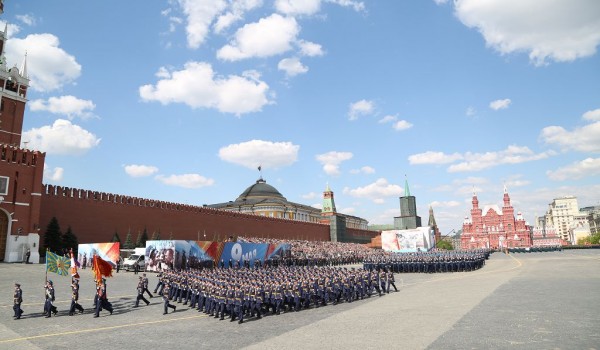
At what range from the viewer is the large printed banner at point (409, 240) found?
1983 inches

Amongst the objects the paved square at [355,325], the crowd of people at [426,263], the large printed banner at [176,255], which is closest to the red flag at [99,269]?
the paved square at [355,325]

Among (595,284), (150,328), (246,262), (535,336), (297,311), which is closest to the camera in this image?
(535,336)

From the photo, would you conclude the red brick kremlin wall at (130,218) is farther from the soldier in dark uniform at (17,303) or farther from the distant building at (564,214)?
the distant building at (564,214)

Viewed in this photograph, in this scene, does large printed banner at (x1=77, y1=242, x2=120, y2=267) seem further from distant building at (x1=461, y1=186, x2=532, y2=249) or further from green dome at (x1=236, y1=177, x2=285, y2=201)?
distant building at (x1=461, y1=186, x2=532, y2=249)

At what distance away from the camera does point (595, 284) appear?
1595 centimetres

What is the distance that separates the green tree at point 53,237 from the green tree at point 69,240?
1.05 ft

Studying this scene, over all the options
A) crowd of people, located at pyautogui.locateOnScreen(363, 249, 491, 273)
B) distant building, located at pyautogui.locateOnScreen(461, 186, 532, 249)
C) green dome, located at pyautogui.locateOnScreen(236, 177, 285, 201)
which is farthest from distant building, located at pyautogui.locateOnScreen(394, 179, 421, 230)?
crowd of people, located at pyautogui.locateOnScreen(363, 249, 491, 273)

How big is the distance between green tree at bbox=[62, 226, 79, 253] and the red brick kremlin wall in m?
1.04

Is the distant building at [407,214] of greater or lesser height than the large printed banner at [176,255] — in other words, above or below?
above

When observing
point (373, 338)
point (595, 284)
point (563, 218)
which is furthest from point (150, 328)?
point (563, 218)

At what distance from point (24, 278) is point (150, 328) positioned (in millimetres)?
12788

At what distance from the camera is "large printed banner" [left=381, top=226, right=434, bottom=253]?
165 ft

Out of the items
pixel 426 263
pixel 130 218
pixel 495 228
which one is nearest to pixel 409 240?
pixel 426 263

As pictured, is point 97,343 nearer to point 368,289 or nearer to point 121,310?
point 121,310
